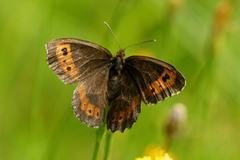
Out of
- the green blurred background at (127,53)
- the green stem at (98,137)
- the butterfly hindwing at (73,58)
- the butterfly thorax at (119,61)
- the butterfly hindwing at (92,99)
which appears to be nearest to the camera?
the green stem at (98,137)

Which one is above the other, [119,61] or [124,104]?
[119,61]

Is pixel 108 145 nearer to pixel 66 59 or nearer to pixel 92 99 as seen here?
pixel 92 99

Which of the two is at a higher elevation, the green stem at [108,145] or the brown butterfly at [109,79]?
the brown butterfly at [109,79]

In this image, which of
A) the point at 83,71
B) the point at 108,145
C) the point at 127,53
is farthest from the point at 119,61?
the point at 127,53

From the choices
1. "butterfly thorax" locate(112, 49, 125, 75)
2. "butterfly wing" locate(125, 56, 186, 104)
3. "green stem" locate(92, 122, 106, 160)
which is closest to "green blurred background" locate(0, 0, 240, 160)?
"butterfly thorax" locate(112, 49, 125, 75)

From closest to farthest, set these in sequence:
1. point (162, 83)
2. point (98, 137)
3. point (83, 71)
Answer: point (98, 137)
point (162, 83)
point (83, 71)

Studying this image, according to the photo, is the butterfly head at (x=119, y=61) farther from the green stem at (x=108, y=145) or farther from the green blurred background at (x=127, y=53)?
the green blurred background at (x=127, y=53)

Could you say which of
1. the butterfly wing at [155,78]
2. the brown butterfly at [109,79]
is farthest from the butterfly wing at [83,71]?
the butterfly wing at [155,78]

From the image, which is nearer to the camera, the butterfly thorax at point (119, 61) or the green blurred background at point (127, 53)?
the butterfly thorax at point (119, 61)
